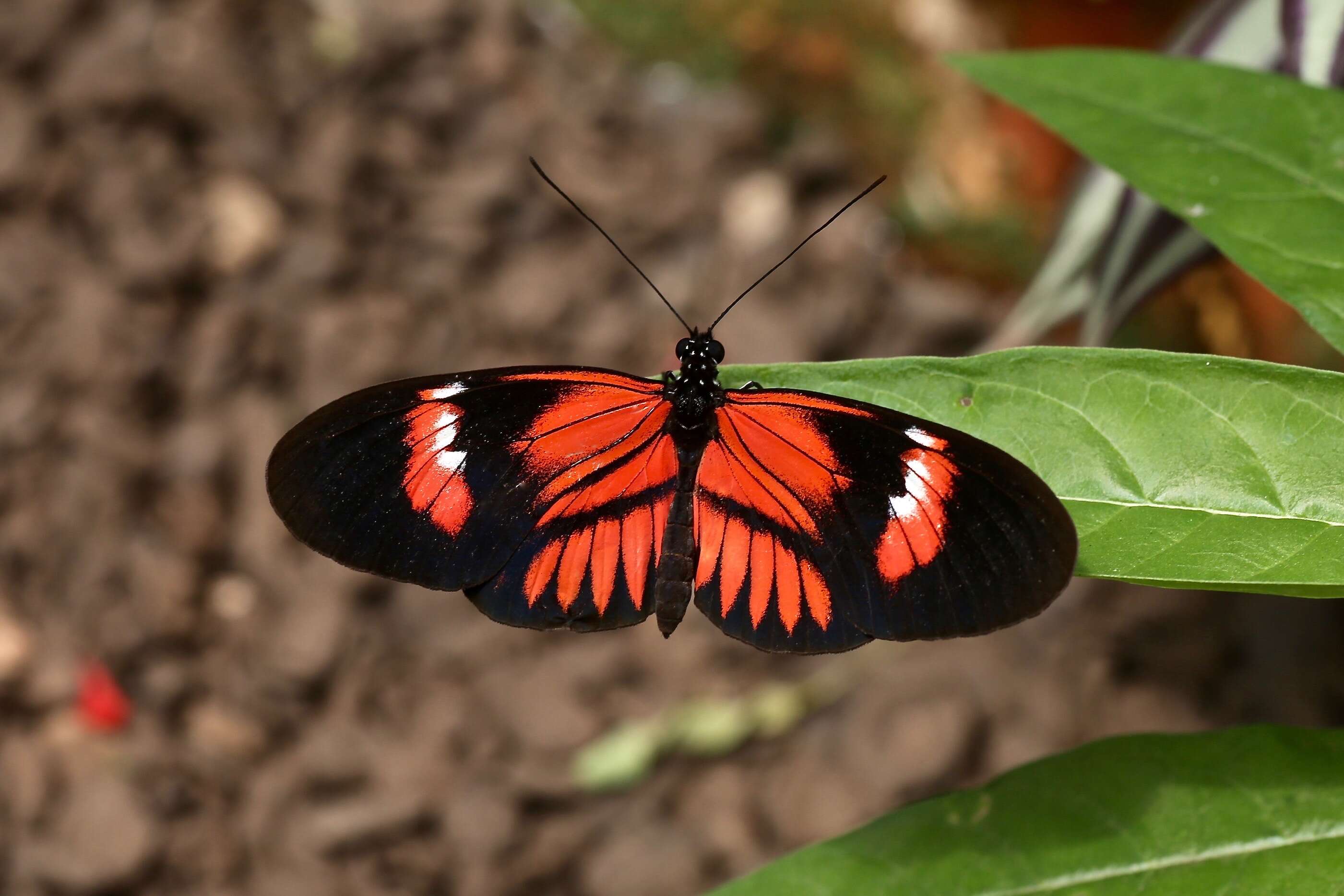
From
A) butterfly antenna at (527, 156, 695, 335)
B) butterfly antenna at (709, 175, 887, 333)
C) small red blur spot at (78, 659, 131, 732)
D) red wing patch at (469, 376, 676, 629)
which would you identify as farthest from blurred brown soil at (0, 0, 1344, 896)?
red wing patch at (469, 376, 676, 629)

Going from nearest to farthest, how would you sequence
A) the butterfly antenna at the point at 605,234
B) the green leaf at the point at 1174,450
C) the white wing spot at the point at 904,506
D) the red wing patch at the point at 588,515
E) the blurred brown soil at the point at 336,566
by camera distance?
the green leaf at the point at 1174,450
the white wing spot at the point at 904,506
the red wing patch at the point at 588,515
the butterfly antenna at the point at 605,234
the blurred brown soil at the point at 336,566

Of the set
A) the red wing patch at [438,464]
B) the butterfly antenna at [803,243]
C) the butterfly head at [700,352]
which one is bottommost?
the red wing patch at [438,464]

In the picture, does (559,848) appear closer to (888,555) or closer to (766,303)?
(766,303)

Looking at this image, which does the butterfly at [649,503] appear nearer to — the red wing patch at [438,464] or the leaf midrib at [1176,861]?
the red wing patch at [438,464]

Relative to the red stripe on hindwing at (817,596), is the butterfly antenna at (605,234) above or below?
above

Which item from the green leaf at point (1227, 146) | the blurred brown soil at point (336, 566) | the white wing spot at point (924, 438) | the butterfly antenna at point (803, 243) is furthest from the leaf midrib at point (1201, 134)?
the blurred brown soil at point (336, 566)

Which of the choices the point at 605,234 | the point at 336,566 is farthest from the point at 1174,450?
the point at 336,566

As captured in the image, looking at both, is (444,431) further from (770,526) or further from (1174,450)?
(1174,450)
